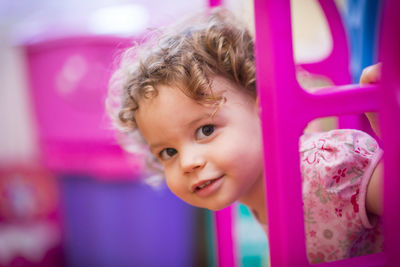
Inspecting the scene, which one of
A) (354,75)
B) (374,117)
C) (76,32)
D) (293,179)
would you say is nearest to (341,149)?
(374,117)

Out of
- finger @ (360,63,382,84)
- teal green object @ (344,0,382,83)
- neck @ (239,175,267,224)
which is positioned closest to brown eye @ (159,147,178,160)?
neck @ (239,175,267,224)

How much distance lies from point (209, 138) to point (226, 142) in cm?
3

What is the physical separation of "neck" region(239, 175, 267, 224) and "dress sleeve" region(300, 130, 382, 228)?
0.12m

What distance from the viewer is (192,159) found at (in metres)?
0.65

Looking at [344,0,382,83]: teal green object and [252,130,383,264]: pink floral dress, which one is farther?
[344,0,382,83]: teal green object

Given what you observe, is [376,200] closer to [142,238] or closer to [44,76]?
[142,238]

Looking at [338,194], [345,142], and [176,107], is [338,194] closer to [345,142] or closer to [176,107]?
[345,142]

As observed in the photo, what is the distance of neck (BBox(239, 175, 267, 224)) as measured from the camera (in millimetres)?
745

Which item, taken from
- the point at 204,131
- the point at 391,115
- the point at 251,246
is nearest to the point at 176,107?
the point at 204,131

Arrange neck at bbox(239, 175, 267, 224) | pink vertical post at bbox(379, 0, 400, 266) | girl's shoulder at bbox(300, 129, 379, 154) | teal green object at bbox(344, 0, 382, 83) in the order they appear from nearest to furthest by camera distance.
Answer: pink vertical post at bbox(379, 0, 400, 266)
girl's shoulder at bbox(300, 129, 379, 154)
neck at bbox(239, 175, 267, 224)
teal green object at bbox(344, 0, 382, 83)

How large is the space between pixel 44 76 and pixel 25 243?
2.35ft

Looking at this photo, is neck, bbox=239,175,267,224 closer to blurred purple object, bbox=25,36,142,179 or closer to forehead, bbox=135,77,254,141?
forehead, bbox=135,77,254,141

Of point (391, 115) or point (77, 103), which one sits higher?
point (77, 103)

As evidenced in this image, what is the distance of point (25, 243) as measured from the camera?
168cm
